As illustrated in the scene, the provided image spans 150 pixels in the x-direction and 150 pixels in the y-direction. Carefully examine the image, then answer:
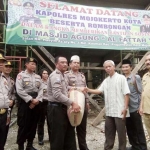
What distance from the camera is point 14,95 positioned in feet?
11.8

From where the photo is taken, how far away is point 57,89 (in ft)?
8.18

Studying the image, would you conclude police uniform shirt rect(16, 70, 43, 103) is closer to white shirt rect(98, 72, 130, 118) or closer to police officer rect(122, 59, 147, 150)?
white shirt rect(98, 72, 130, 118)

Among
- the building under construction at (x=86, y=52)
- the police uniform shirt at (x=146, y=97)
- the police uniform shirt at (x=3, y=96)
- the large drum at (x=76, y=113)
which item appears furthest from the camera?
the building under construction at (x=86, y=52)

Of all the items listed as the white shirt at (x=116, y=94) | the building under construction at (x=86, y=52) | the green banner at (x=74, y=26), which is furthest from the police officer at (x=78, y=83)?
the building under construction at (x=86, y=52)

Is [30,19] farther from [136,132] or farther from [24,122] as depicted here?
[136,132]

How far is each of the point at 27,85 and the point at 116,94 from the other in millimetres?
1626

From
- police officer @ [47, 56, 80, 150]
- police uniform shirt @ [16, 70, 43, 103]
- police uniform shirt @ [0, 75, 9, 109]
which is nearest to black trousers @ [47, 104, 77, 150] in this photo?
police officer @ [47, 56, 80, 150]

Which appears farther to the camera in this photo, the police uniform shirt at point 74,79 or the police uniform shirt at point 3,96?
the police uniform shirt at point 74,79

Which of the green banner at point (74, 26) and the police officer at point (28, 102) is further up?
the green banner at point (74, 26)

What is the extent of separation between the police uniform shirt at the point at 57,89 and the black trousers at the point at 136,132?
1591 millimetres

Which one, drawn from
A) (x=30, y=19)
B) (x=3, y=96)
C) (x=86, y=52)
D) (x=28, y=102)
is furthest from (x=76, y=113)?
(x=86, y=52)

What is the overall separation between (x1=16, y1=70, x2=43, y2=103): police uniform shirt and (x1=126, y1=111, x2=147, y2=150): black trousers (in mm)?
1841

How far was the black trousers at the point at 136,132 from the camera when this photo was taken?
3.39m

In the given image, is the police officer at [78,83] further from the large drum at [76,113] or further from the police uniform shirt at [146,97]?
the police uniform shirt at [146,97]
